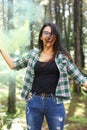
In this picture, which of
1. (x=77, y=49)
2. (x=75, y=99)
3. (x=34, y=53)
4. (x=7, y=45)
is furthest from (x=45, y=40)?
(x=77, y=49)

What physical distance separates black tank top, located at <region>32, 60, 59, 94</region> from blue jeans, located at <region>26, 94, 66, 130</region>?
0.34 ft

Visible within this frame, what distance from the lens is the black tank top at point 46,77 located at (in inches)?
168

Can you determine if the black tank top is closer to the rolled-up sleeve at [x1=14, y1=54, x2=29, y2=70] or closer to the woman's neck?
the woman's neck

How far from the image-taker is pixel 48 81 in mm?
4277

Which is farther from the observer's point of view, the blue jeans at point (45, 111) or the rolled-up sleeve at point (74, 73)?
the rolled-up sleeve at point (74, 73)

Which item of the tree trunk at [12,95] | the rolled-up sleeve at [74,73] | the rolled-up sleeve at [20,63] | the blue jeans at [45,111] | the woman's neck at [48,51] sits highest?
the woman's neck at [48,51]

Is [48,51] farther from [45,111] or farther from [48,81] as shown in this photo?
[45,111]

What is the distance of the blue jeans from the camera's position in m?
4.31

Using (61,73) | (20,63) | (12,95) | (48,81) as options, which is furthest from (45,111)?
(12,95)

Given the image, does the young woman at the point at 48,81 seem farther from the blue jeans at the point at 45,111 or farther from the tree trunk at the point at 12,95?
the tree trunk at the point at 12,95

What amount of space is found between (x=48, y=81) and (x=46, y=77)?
2.0 inches

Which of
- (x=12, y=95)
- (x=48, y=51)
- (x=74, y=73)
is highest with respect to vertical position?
(x=48, y=51)

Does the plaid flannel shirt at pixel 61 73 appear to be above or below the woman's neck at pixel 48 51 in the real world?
below

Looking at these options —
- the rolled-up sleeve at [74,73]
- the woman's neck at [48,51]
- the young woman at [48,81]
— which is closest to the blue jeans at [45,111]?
the young woman at [48,81]
